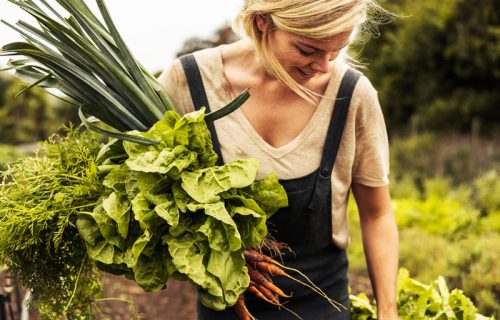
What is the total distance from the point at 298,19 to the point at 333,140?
0.45 m

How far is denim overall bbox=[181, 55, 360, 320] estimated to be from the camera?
211 cm

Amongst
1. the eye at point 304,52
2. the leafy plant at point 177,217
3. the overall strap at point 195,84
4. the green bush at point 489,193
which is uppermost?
the eye at point 304,52

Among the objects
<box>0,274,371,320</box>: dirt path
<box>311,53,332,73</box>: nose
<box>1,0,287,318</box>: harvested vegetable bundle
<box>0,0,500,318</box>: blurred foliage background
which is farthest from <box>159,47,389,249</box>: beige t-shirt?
<box>0,0,500,318</box>: blurred foliage background

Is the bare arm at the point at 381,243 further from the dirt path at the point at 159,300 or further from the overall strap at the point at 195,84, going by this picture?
the dirt path at the point at 159,300

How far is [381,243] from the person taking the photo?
228 centimetres

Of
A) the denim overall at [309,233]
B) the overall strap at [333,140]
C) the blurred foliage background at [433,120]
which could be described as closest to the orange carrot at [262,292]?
the denim overall at [309,233]

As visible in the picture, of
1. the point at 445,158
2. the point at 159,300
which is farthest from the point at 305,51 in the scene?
the point at 445,158

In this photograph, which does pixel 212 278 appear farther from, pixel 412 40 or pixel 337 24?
pixel 412 40

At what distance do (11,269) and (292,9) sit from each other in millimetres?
1195

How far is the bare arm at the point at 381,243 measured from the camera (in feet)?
7.34

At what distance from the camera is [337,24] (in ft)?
6.19

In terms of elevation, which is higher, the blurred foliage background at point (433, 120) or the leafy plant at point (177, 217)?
the leafy plant at point (177, 217)

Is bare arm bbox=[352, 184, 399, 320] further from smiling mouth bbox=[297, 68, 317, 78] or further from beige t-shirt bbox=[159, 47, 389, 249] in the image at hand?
smiling mouth bbox=[297, 68, 317, 78]

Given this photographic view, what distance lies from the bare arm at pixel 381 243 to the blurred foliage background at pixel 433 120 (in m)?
2.66
